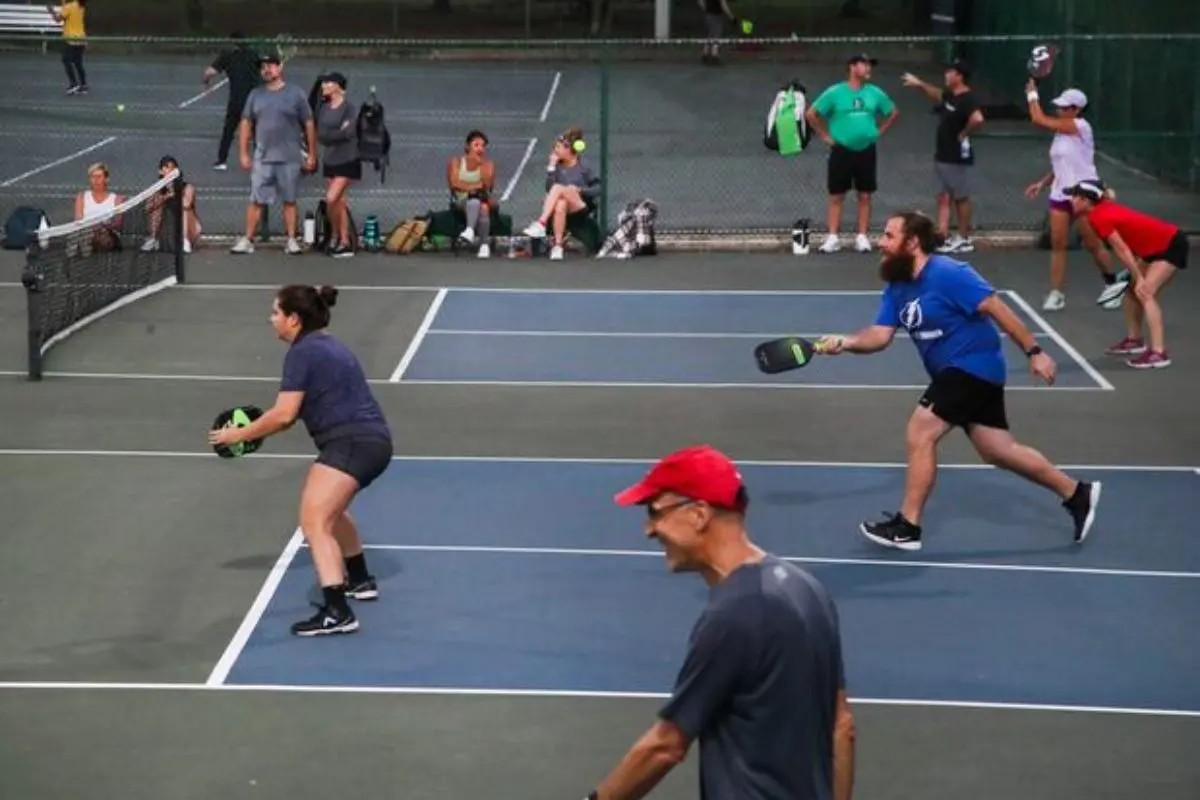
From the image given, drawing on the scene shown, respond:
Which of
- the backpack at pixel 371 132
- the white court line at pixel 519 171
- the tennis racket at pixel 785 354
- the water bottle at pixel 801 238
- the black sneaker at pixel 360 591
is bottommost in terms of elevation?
the black sneaker at pixel 360 591

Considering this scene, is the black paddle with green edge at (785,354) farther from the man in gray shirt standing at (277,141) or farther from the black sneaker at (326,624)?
the man in gray shirt standing at (277,141)

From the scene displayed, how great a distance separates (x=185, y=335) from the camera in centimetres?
2025

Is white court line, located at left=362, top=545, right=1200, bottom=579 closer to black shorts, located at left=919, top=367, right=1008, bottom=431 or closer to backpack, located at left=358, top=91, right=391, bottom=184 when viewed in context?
black shorts, located at left=919, top=367, right=1008, bottom=431

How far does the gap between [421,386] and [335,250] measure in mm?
6197

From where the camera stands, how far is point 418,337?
20.3 metres

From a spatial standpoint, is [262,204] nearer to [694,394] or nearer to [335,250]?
[335,250]

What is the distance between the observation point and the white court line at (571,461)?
15867 millimetres

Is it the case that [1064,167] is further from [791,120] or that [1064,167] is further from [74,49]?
[74,49]

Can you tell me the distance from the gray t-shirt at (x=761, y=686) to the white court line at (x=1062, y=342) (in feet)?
40.8

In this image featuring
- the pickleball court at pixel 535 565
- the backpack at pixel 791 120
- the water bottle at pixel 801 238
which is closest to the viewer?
the pickleball court at pixel 535 565

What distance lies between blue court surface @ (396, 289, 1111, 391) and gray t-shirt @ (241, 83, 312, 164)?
2.60 metres

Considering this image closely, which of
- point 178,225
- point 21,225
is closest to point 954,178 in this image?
point 178,225

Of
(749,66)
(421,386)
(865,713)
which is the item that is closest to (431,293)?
(421,386)

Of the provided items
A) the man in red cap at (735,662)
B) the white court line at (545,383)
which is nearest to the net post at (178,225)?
the white court line at (545,383)
